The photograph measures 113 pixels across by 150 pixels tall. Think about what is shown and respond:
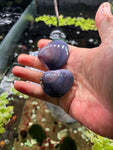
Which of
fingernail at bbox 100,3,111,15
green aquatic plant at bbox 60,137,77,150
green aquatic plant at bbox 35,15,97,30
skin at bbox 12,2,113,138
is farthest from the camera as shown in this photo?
green aquatic plant at bbox 35,15,97,30

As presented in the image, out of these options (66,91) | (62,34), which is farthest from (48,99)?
(62,34)

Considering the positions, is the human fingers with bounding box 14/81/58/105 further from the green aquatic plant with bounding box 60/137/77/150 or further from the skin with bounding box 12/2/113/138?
the green aquatic plant with bounding box 60/137/77/150

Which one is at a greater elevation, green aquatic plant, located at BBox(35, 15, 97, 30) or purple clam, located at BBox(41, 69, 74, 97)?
purple clam, located at BBox(41, 69, 74, 97)

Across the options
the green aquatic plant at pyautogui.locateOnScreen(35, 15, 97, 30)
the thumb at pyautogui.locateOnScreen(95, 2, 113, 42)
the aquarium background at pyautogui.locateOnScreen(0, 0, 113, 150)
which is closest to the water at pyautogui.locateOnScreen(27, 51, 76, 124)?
the aquarium background at pyautogui.locateOnScreen(0, 0, 113, 150)

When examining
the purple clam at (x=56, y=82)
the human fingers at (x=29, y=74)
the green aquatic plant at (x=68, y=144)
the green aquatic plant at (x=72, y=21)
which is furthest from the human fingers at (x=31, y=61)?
the green aquatic plant at (x=72, y=21)

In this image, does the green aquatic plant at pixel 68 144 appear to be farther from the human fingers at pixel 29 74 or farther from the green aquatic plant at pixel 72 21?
the green aquatic plant at pixel 72 21

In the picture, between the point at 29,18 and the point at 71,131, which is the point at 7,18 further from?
the point at 71,131
